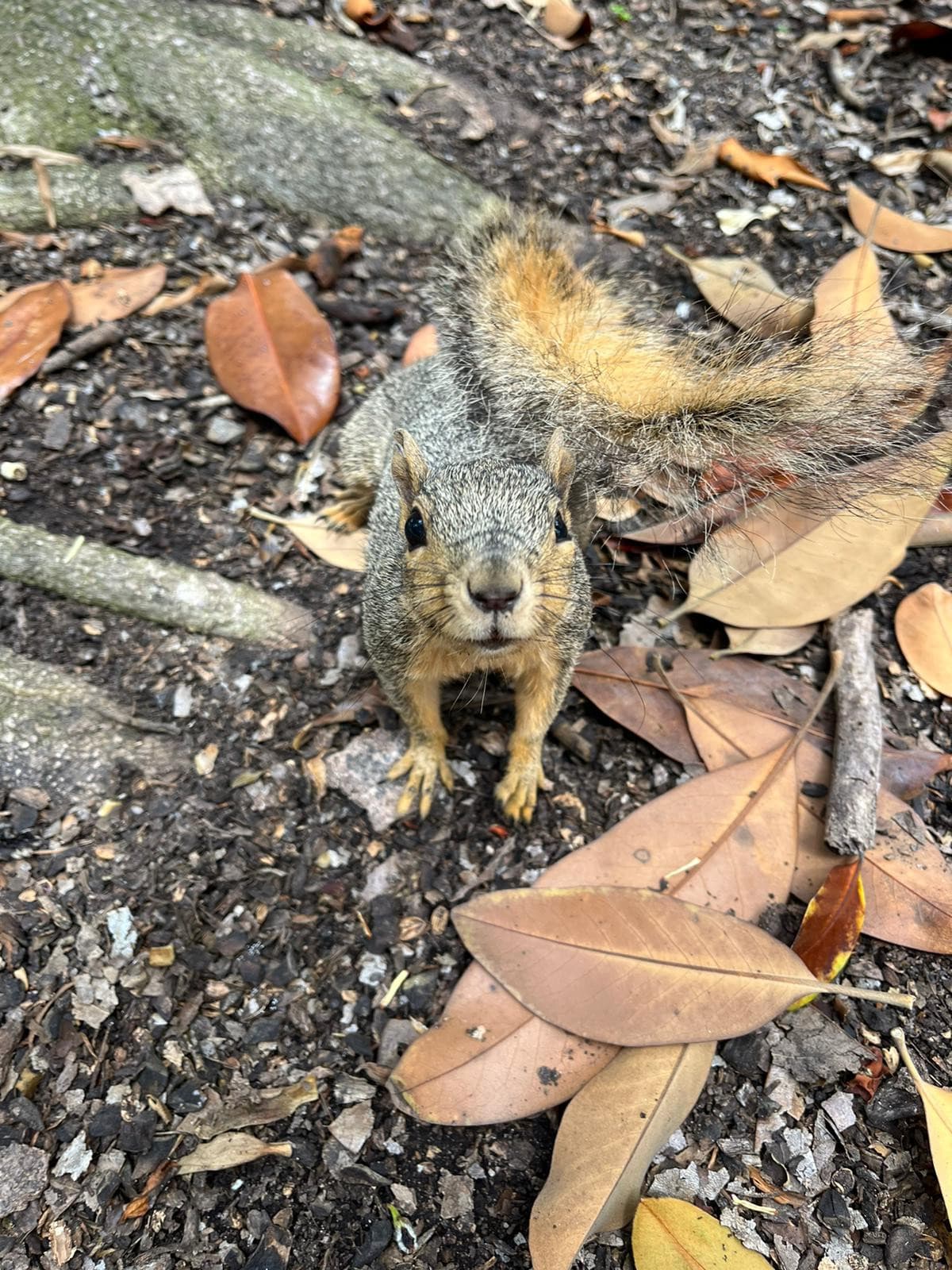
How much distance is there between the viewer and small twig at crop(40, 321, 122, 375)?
2.70 m

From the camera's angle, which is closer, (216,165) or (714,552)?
(714,552)

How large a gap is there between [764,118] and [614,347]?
6.72 ft

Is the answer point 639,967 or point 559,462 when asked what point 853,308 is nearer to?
point 559,462

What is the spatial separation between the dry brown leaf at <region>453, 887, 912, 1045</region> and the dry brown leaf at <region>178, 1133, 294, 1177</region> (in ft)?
1.73

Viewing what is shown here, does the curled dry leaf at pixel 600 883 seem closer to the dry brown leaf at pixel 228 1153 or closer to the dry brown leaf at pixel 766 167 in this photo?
the dry brown leaf at pixel 228 1153

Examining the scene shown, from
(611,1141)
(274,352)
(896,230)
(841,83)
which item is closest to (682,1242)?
(611,1141)

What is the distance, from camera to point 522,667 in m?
1.98

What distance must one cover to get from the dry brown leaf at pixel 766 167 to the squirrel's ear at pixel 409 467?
7.25ft

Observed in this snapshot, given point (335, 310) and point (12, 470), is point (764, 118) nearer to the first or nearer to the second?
point (335, 310)

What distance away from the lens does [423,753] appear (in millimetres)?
2188

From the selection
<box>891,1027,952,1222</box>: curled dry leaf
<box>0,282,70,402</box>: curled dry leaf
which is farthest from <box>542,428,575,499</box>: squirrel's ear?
<box>0,282,70,402</box>: curled dry leaf

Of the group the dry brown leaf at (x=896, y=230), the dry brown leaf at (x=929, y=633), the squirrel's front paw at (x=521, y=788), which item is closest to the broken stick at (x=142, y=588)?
the squirrel's front paw at (x=521, y=788)

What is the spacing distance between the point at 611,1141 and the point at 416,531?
1260 mm

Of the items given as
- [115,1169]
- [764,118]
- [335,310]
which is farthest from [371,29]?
[115,1169]
